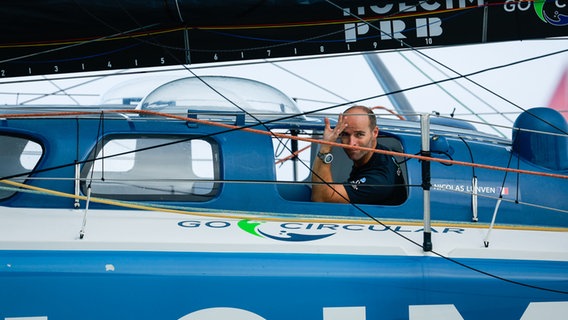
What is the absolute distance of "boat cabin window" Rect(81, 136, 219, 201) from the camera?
3.29 m

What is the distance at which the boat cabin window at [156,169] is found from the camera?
3289 mm

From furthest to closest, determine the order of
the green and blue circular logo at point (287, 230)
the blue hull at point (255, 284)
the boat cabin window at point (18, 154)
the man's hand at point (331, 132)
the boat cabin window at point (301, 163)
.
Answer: the boat cabin window at point (301, 163) < the boat cabin window at point (18, 154) < the man's hand at point (331, 132) < the green and blue circular logo at point (287, 230) < the blue hull at point (255, 284)

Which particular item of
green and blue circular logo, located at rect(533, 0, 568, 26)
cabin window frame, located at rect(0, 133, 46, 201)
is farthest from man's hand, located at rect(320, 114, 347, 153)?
cabin window frame, located at rect(0, 133, 46, 201)

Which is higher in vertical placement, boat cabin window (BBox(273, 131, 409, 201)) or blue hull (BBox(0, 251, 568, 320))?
boat cabin window (BBox(273, 131, 409, 201))

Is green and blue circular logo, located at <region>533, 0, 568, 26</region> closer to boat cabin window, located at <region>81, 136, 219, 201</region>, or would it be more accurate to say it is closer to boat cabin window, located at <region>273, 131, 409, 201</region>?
boat cabin window, located at <region>273, 131, 409, 201</region>

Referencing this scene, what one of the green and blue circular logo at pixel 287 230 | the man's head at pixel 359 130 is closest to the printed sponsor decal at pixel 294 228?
the green and blue circular logo at pixel 287 230

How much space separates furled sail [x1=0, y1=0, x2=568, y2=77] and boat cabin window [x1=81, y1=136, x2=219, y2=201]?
15.3 inches

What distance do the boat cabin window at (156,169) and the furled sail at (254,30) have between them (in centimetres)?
39

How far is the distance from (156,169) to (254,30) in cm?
76

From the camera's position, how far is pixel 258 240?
2.87 m

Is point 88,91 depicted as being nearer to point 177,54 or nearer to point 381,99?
point 177,54

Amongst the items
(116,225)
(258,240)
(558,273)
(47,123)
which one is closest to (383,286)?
(258,240)

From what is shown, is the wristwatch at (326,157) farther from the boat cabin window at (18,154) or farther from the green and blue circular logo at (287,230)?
the boat cabin window at (18,154)

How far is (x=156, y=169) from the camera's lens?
132 inches
